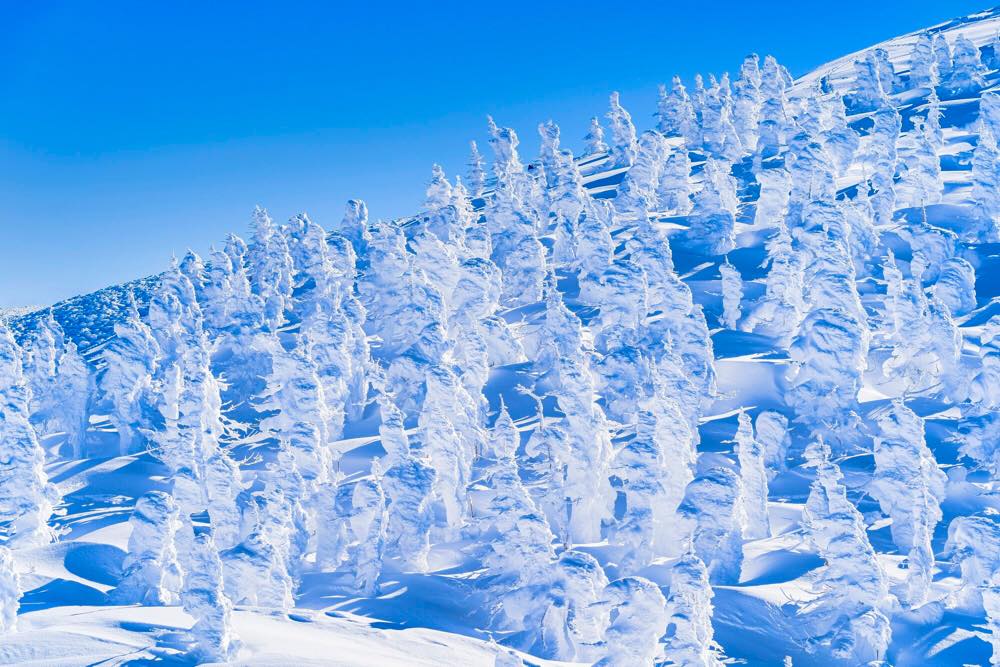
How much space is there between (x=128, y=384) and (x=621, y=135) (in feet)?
288

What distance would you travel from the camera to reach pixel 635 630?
4178cm

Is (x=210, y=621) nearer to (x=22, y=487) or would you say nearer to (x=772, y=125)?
(x=22, y=487)

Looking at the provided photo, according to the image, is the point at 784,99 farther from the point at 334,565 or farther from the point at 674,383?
the point at 334,565

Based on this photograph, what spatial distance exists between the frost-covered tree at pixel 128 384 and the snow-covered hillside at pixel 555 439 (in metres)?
0.27

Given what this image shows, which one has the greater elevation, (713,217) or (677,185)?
(677,185)

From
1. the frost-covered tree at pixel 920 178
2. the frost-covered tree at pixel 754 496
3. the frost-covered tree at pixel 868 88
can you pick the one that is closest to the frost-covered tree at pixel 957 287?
the frost-covered tree at pixel 920 178

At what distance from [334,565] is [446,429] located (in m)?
11.3

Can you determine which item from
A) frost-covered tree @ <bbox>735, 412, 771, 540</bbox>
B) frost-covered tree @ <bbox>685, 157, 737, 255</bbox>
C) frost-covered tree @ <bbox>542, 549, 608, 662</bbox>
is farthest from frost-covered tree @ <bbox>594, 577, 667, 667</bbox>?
frost-covered tree @ <bbox>685, 157, 737, 255</bbox>

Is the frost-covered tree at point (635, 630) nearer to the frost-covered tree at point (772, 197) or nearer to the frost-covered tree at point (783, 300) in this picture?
the frost-covered tree at point (783, 300)

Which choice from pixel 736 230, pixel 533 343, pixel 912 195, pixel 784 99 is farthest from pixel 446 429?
pixel 784 99

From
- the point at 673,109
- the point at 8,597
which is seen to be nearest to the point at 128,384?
the point at 8,597

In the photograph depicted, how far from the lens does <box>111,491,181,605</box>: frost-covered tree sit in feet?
174

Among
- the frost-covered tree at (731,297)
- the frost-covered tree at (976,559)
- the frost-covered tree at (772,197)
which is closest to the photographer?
the frost-covered tree at (976,559)

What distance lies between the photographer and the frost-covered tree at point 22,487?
6319 centimetres
